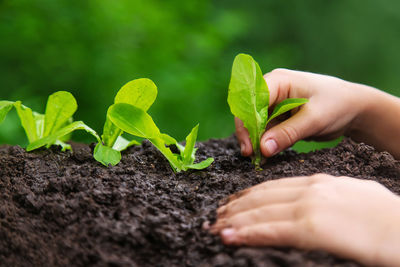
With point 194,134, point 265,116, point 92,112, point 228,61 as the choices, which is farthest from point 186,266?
point 228,61

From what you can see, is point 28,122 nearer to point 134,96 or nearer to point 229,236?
point 134,96

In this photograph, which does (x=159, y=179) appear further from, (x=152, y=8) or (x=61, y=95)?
(x=152, y=8)

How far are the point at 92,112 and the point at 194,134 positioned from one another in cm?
148

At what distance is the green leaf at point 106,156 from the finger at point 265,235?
1.22 ft

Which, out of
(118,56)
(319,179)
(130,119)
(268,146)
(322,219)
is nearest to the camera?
(322,219)

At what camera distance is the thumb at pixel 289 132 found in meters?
1.07

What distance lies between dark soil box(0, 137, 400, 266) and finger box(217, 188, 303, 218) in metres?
0.04

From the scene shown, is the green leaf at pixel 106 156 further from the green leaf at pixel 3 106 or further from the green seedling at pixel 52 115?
the green leaf at pixel 3 106

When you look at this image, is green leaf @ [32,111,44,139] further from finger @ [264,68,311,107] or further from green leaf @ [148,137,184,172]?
finger @ [264,68,311,107]

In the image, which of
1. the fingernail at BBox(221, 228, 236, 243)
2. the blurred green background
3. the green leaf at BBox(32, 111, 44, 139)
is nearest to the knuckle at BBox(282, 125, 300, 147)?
the fingernail at BBox(221, 228, 236, 243)

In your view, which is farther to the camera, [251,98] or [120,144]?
[120,144]

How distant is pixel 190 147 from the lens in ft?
3.29

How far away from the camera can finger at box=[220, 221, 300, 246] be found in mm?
630

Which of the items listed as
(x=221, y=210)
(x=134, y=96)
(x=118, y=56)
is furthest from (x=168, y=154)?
(x=118, y=56)
